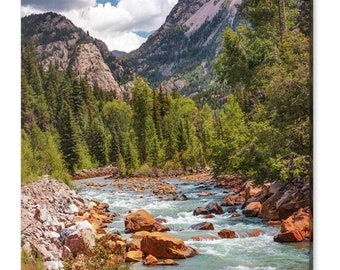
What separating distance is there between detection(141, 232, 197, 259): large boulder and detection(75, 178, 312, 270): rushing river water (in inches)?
1.9

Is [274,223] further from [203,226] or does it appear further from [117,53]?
[117,53]

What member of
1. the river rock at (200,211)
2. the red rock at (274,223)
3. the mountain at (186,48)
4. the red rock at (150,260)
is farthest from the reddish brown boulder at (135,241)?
the mountain at (186,48)

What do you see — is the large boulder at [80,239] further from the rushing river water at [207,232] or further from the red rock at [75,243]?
the rushing river water at [207,232]

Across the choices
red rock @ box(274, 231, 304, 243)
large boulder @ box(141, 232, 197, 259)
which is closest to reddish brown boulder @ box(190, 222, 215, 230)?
large boulder @ box(141, 232, 197, 259)

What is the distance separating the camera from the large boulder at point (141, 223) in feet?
17.3

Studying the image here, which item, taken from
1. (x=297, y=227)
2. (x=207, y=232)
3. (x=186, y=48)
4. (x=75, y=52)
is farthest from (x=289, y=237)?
(x=75, y=52)

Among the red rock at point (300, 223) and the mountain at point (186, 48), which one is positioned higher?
the mountain at point (186, 48)

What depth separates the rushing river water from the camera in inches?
202

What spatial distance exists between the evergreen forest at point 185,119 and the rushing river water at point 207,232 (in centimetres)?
17

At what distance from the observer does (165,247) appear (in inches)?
204

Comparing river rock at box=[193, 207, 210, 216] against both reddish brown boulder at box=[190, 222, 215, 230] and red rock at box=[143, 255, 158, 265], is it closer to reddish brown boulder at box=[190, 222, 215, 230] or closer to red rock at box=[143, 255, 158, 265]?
reddish brown boulder at box=[190, 222, 215, 230]

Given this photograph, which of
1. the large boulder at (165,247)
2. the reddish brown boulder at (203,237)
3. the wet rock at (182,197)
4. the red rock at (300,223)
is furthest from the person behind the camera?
the wet rock at (182,197)
